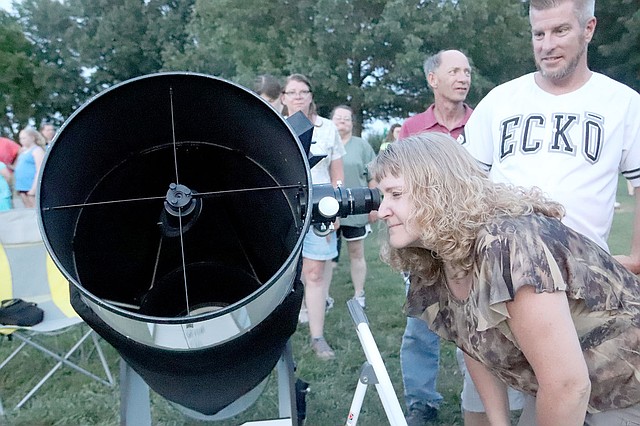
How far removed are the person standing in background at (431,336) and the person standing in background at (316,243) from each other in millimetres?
621

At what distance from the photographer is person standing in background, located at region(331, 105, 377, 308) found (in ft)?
11.1

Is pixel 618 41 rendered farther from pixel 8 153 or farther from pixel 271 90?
pixel 271 90

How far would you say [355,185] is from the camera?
139 inches

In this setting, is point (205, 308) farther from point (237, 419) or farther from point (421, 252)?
point (237, 419)

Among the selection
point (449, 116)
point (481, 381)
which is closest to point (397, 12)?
point (449, 116)

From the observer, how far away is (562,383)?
1.06m

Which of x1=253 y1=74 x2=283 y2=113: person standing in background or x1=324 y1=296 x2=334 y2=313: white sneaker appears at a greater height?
x1=253 y1=74 x2=283 y2=113: person standing in background

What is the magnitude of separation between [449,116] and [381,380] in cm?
140

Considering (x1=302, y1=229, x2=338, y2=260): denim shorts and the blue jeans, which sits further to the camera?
(x1=302, y1=229, x2=338, y2=260): denim shorts

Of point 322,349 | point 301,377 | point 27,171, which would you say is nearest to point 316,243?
point 322,349

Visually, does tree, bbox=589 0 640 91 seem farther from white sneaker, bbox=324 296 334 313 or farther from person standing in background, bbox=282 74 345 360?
person standing in background, bbox=282 74 345 360

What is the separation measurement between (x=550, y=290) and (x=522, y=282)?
5 cm

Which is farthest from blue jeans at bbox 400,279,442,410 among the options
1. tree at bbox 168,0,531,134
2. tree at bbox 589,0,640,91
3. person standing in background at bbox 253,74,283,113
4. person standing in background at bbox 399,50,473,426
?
tree at bbox 589,0,640,91

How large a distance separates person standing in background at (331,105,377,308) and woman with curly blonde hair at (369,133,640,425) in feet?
6.71
